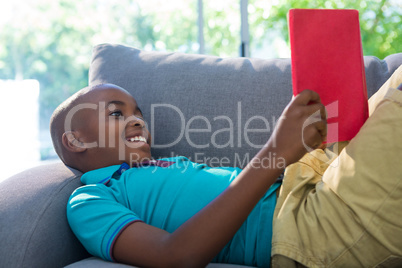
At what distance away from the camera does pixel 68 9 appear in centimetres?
316

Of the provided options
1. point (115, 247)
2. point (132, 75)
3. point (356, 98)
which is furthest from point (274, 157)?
point (132, 75)

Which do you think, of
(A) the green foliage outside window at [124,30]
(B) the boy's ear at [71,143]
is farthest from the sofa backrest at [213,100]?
(A) the green foliage outside window at [124,30]

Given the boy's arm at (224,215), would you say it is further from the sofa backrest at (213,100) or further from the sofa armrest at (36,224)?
the sofa backrest at (213,100)

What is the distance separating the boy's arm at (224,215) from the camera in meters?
0.79

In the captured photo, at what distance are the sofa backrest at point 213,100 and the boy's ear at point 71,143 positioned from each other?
24cm

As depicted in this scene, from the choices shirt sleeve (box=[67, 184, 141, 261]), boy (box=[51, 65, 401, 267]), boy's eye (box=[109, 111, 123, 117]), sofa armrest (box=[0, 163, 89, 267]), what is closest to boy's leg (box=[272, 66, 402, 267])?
boy (box=[51, 65, 401, 267])

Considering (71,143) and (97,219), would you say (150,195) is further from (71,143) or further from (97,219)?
(71,143)

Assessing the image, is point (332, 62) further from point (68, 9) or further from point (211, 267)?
point (68, 9)

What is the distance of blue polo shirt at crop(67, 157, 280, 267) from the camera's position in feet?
2.87

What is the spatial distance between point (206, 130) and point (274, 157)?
484 millimetres

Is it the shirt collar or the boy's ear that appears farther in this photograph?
the boy's ear

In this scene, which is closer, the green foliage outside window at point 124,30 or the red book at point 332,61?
the red book at point 332,61

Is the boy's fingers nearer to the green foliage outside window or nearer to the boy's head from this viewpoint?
the boy's head

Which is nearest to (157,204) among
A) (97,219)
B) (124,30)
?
(97,219)
